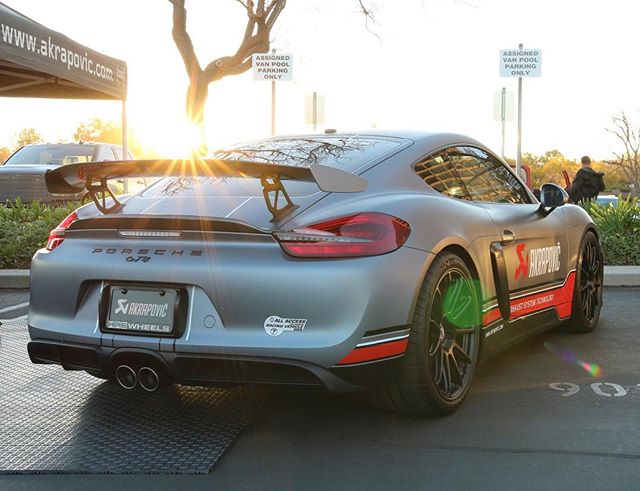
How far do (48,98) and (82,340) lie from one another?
1055cm

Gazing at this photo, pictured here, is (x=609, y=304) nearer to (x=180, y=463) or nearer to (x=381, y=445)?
(x=381, y=445)

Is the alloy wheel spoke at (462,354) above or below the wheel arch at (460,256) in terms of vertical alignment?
below

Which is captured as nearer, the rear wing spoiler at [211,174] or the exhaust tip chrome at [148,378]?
the rear wing spoiler at [211,174]

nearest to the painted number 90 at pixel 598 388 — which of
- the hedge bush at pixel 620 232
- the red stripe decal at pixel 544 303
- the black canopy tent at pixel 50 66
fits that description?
the red stripe decal at pixel 544 303

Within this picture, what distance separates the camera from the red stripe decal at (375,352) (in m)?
3.34

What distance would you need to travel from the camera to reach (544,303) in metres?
5.09

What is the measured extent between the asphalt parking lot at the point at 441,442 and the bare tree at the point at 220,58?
13.8m

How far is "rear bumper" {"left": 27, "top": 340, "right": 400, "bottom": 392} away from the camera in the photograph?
3336 millimetres

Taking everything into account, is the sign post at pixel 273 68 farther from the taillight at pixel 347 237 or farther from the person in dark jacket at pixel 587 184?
the taillight at pixel 347 237

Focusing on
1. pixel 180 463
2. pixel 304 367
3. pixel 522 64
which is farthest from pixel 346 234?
pixel 522 64

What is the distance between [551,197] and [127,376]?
3.05 m

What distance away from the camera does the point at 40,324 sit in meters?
3.77

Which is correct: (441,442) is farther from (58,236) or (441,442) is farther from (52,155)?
(52,155)

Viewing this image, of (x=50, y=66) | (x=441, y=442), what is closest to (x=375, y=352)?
(x=441, y=442)
